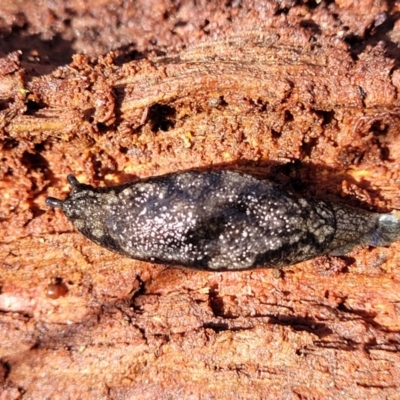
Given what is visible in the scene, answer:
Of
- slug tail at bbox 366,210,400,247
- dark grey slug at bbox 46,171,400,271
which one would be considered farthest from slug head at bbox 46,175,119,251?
slug tail at bbox 366,210,400,247

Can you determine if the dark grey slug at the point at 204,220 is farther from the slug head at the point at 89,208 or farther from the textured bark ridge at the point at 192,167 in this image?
the textured bark ridge at the point at 192,167

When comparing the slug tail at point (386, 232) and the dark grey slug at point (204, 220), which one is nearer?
the dark grey slug at point (204, 220)

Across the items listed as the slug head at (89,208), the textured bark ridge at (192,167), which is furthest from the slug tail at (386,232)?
the slug head at (89,208)

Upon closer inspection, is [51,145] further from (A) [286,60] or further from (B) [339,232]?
(B) [339,232]

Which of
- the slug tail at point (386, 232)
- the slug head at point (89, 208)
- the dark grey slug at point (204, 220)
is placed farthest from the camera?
the slug tail at point (386, 232)

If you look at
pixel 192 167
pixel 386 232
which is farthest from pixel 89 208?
pixel 386 232

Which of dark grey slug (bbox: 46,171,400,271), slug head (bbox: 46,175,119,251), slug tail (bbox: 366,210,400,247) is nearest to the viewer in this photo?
dark grey slug (bbox: 46,171,400,271)

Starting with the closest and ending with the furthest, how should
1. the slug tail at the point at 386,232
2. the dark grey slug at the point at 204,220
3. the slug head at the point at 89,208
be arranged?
the dark grey slug at the point at 204,220 < the slug head at the point at 89,208 < the slug tail at the point at 386,232

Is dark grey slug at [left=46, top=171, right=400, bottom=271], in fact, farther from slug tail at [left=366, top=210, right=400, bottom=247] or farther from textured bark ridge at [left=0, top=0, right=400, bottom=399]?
slug tail at [left=366, top=210, right=400, bottom=247]
